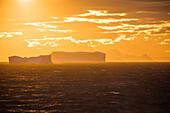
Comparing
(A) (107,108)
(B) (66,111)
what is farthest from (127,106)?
(B) (66,111)

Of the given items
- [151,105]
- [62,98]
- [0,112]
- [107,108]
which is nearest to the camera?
[0,112]

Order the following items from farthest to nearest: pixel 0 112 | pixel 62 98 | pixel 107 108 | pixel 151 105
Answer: pixel 62 98
pixel 151 105
pixel 107 108
pixel 0 112

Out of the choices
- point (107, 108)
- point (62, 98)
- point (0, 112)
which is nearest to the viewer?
point (0, 112)

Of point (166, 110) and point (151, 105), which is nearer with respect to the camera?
point (166, 110)

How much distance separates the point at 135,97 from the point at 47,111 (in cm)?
1811

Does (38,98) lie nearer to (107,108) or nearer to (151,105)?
(107,108)

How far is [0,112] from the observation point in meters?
32.9

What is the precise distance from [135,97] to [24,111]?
2062 centimetres

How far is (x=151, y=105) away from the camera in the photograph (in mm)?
37781

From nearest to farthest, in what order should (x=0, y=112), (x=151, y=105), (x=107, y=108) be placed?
(x=0, y=112)
(x=107, y=108)
(x=151, y=105)

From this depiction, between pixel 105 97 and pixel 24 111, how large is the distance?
53.3ft

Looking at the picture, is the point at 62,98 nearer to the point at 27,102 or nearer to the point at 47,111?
the point at 27,102

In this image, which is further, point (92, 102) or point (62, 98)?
point (62, 98)

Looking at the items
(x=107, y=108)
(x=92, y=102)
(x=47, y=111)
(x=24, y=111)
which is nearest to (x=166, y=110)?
(x=107, y=108)
